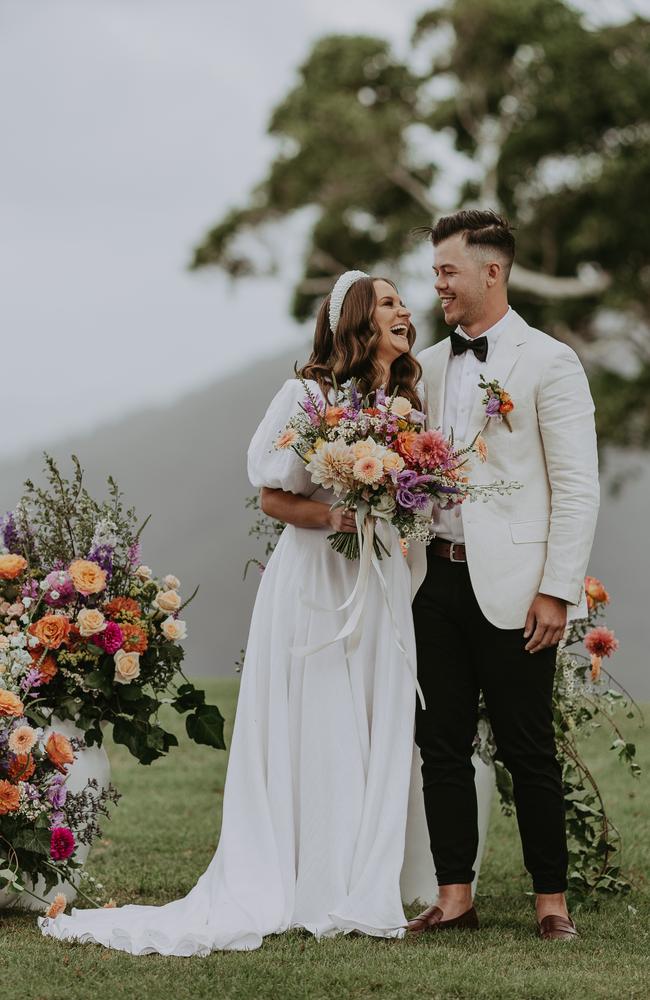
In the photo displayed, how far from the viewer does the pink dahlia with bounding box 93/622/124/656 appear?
5.00 metres

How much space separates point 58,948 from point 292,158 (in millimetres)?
18350

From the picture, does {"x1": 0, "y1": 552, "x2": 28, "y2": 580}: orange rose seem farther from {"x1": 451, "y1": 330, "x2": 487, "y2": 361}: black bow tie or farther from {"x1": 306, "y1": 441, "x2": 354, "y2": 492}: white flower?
{"x1": 451, "y1": 330, "x2": 487, "y2": 361}: black bow tie

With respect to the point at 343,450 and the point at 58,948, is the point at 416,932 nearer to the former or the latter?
the point at 58,948

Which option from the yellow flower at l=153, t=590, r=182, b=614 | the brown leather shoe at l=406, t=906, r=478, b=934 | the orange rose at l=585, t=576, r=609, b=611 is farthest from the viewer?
the orange rose at l=585, t=576, r=609, b=611

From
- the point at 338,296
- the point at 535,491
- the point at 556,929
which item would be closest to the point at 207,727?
the point at 556,929

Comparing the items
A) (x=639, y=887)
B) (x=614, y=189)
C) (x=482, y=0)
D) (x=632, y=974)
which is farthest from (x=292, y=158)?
(x=632, y=974)

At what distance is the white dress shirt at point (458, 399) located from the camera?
15.2ft

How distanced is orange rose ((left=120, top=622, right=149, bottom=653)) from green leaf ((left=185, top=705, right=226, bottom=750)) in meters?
0.38

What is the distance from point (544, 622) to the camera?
4.44 m

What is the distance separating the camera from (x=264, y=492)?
4.71m

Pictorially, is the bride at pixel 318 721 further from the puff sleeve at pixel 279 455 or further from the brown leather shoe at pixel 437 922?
the brown leather shoe at pixel 437 922

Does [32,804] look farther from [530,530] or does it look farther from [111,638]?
[530,530]

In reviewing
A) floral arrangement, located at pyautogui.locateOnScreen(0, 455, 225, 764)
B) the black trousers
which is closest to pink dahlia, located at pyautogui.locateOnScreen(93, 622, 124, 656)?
floral arrangement, located at pyautogui.locateOnScreen(0, 455, 225, 764)

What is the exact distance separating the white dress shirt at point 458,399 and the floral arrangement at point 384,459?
0.20m
